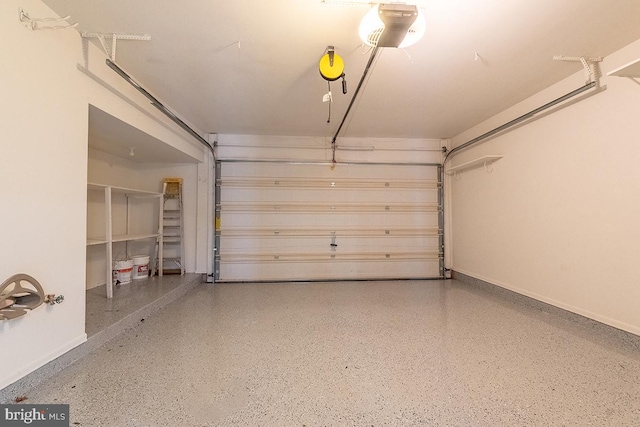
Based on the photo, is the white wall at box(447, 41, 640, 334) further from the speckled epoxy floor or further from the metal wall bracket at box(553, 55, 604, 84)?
the speckled epoxy floor

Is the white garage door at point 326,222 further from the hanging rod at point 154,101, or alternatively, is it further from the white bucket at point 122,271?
the white bucket at point 122,271

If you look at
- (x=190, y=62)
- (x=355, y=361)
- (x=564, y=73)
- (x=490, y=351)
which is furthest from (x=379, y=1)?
(x=490, y=351)

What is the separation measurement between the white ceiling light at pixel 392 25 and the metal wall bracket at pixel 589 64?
1518 mm

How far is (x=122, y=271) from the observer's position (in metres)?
3.41

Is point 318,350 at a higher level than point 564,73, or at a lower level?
lower

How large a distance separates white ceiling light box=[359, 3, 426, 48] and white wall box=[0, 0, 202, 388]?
2.07 metres

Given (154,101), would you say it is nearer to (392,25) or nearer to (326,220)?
(392,25)

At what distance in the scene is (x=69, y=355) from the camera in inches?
70.0

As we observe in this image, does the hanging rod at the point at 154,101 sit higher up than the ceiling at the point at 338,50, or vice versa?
the ceiling at the point at 338,50

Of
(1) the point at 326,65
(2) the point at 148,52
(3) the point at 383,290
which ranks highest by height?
(2) the point at 148,52

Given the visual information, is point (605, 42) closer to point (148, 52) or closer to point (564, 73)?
point (564, 73)

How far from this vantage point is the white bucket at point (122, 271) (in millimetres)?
3379

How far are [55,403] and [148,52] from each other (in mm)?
2523

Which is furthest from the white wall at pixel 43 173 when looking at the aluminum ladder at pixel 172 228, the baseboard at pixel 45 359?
the aluminum ladder at pixel 172 228
